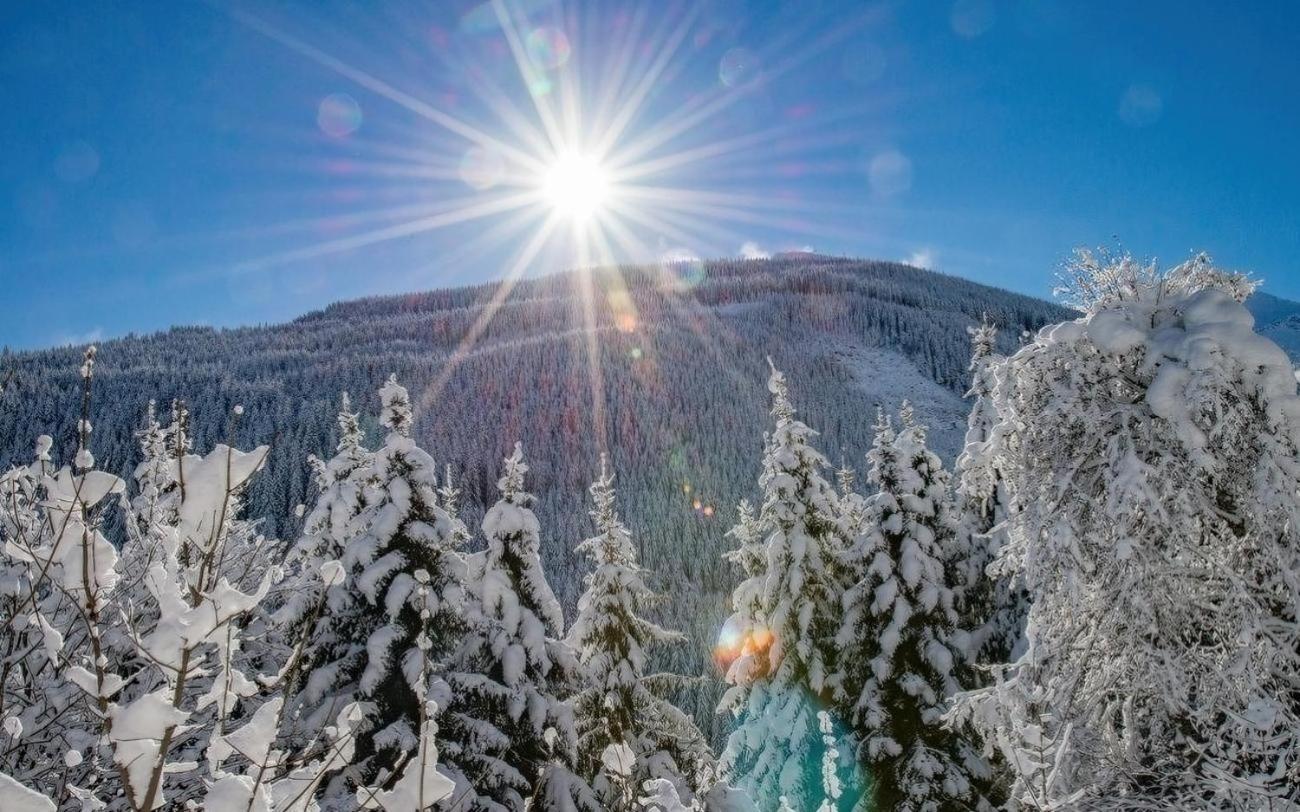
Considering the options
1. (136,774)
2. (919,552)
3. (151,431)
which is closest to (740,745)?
(919,552)

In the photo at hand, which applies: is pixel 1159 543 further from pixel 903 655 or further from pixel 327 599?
pixel 327 599

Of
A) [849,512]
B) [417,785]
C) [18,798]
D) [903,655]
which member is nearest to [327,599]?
[903,655]

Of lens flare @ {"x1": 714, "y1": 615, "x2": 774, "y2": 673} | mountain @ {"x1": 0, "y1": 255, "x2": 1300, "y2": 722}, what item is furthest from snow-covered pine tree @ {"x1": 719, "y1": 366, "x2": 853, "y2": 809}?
mountain @ {"x1": 0, "y1": 255, "x2": 1300, "y2": 722}

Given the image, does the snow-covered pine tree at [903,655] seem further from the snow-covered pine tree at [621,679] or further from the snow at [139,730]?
the snow at [139,730]

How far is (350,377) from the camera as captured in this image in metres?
178

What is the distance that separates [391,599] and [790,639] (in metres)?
8.08

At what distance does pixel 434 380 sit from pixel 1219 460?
17286 centimetres

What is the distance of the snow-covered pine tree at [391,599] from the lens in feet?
36.8

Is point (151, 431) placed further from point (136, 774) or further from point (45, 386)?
point (45, 386)

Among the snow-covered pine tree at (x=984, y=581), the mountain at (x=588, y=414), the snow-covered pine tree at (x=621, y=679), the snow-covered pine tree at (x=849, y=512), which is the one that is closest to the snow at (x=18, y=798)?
the snow-covered pine tree at (x=621, y=679)

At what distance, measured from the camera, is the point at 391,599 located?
11.4 m

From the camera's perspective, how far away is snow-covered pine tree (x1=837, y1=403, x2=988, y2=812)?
13773mm

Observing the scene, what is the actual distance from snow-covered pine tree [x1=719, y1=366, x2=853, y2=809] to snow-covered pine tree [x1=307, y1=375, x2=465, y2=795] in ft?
21.1

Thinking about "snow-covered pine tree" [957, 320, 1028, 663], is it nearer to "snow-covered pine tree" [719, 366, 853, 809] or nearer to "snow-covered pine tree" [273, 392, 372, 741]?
"snow-covered pine tree" [719, 366, 853, 809]
